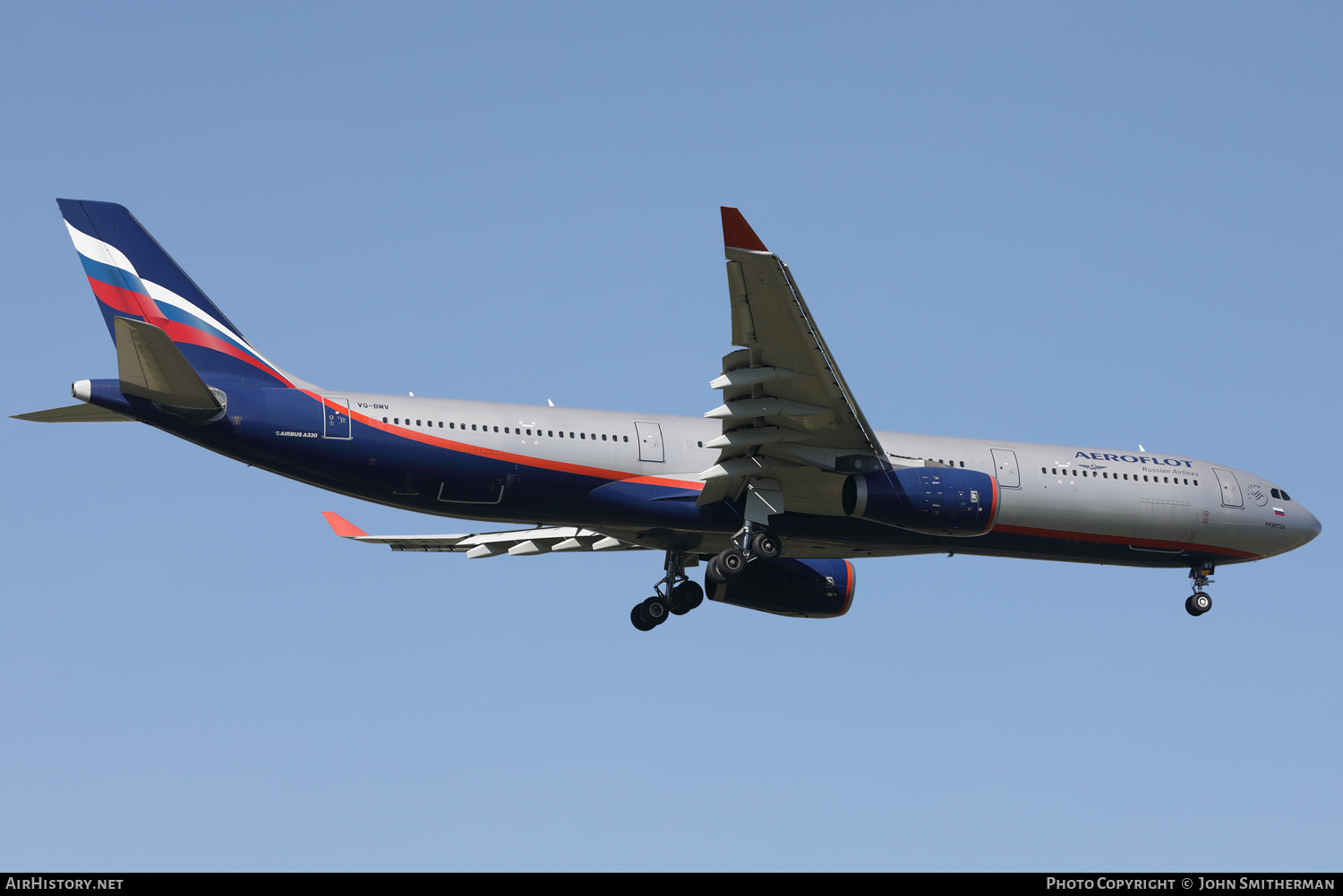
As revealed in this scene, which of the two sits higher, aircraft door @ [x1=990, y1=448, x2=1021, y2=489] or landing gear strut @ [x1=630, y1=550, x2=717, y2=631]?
aircraft door @ [x1=990, y1=448, x2=1021, y2=489]

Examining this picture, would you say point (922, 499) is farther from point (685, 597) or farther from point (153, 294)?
point (153, 294)

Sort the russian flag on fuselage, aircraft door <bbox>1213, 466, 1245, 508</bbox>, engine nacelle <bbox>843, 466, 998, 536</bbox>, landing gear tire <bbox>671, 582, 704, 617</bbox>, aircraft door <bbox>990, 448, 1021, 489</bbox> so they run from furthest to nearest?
aircraft door <bbox>1213, 466, 1245, 508</bbox> → landing gear tire <bbox>671, 582, 704, 617</bbox> → aircraft door <bbox>990, 448, 1021, 489</bbox> → engine nacelle <bbox>843, 466, 998, 536</bbox> → the russian flag on fuselage

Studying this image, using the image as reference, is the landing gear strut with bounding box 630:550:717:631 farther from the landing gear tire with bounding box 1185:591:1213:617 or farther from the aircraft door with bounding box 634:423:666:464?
the landing gear tire with bounding box 1185:591:1213:617

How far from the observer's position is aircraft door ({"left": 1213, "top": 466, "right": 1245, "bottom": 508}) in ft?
104

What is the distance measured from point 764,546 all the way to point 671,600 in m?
3.90

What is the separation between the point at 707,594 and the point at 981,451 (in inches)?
257

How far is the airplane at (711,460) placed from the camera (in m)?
24.5

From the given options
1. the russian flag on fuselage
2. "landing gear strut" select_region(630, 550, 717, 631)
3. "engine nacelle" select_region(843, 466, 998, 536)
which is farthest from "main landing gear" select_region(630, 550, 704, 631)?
the russian flag on fuselage

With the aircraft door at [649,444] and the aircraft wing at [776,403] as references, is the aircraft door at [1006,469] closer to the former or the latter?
the aircraft wing at [776,403]

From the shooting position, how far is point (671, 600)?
3112cm
